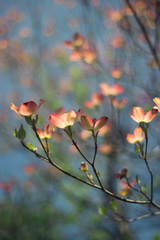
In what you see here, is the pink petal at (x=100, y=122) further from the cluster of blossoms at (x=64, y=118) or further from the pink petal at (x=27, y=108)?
the pink petal at (x=27, y=108)

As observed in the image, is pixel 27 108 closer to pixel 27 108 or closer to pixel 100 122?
pixel 27 108

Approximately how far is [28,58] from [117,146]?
240cm

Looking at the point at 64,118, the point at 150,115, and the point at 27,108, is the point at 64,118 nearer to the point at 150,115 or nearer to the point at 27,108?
the point at 27,108

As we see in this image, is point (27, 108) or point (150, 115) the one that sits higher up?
point (27, 108)

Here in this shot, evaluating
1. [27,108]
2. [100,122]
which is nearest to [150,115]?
[100,122]

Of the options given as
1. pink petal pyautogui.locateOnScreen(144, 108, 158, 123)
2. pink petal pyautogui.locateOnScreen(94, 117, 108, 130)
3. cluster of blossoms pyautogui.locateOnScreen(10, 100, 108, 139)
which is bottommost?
pink petal pyautogui.locateOnScreen(144, 108, 158, 123)

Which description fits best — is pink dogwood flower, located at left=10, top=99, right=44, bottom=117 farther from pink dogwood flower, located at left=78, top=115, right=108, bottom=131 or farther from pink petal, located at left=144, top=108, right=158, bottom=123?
pink petal, located at left=144, top=108, right=158, bottom=123

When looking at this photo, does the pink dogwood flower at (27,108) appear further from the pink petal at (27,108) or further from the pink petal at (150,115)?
the pink petal at (150,115)

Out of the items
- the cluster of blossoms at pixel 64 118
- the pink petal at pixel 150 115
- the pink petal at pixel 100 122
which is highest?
the cluster of blossoms at pixel 64 118

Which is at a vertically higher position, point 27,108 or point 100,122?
point 27,108

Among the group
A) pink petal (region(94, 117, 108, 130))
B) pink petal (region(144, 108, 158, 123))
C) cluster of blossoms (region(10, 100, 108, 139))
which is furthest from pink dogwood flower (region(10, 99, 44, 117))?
pink petal (region(144, 108, 158, 123))

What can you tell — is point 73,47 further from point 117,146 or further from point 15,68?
point 15,68

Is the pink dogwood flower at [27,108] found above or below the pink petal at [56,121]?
above

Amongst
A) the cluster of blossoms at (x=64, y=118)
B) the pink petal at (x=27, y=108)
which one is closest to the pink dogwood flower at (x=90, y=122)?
the cluster of blossoms at (x=64, y=118)
